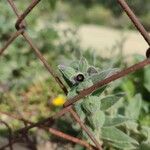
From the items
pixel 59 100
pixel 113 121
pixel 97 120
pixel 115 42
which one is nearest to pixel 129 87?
pixel 59 100

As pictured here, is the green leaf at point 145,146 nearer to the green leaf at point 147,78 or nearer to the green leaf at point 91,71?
the green leaf at point 91,71

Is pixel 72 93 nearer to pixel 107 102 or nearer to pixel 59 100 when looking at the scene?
pixel 107 102

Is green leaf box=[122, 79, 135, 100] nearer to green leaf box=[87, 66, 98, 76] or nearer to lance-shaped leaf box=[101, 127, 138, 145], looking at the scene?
lance-shaped leaf box=[101, 127, 138, 145]

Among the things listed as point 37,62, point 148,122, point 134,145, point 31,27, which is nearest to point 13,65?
point 37,62

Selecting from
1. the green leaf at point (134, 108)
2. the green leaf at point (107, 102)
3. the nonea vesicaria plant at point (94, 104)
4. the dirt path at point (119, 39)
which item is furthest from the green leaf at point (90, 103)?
the dirt path at point (119, 39)

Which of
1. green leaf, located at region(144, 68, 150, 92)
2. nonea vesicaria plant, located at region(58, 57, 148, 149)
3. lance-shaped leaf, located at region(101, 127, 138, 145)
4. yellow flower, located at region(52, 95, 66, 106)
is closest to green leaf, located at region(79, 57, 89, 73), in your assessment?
nonea vesicaria plant, located at region(58, 57, 148, 149)

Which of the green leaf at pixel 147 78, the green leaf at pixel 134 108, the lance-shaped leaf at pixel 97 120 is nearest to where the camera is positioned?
the lance-shaped leaf at pixel 97 120

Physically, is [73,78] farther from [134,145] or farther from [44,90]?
[44,90]
